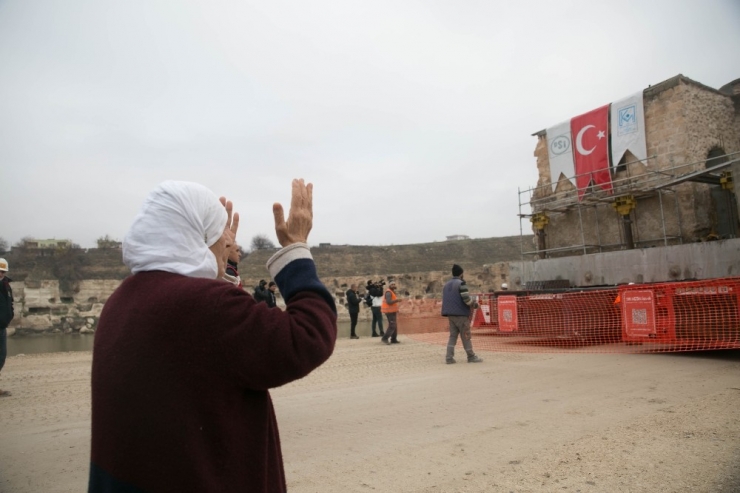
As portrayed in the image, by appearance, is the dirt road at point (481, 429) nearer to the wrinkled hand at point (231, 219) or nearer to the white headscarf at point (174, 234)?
the wrinkled hand at point (231, 219)

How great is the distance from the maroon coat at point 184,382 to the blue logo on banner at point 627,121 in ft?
66.7

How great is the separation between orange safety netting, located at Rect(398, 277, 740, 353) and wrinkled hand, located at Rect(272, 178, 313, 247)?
10.1 m

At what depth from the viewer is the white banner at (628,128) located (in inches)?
720

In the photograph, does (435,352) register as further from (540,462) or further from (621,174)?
(621,174)

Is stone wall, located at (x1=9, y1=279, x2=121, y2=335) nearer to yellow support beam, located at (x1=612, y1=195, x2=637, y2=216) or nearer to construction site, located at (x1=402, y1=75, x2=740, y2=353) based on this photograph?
construction site, located at (x1=402, y1=75, x2=740, y2=353)

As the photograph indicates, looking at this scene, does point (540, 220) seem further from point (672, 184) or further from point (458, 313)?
point (458, 313)

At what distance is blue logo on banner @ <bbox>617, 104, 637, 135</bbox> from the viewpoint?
60.8 feet

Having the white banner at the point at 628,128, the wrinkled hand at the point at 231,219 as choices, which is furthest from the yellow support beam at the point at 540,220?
the wrinkled hand at the point at 231,219

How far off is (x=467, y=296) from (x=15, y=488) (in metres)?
7.65

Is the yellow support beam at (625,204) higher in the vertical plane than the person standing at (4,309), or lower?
higher

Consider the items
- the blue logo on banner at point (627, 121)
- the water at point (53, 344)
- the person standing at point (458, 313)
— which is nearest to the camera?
the person standing at point (458, 313)

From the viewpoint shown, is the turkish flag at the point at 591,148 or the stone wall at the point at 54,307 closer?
the turkish flag at the point at 591,148

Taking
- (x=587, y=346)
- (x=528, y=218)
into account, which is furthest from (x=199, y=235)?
(x=528, y=218)

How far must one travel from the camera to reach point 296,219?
75.7 inches
